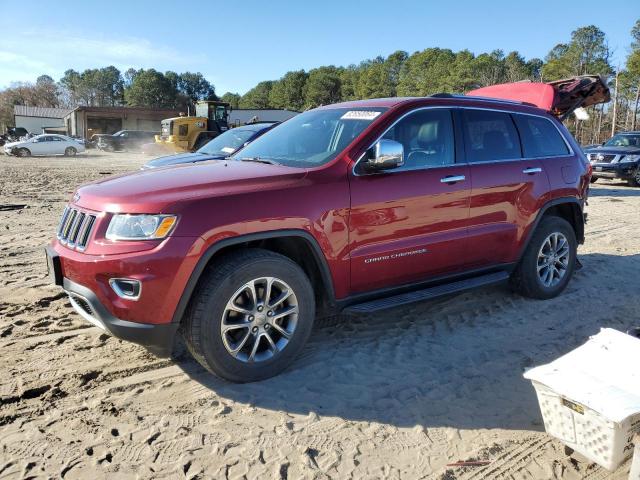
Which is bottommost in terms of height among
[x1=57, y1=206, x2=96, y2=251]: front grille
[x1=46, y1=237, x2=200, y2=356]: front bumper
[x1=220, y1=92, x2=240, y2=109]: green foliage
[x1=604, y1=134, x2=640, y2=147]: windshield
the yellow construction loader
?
[x1=46, y1=237, x2=200, y2=356]: front bumper

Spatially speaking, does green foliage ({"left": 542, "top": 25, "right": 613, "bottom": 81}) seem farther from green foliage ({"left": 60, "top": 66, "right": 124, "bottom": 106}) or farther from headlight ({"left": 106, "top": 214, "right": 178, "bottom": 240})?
green foliage ({"left": 60, "top": 66, "right": 124, "bottom": 106})

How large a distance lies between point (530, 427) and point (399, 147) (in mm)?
1989

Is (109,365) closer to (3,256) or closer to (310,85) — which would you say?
(3,256)

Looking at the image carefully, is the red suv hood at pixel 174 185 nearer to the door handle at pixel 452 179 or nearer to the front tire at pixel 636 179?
the door handle at pixel 452 179

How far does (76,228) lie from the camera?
11.0 feet

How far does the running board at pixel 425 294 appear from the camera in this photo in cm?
373

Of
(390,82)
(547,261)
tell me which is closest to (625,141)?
(547,261)

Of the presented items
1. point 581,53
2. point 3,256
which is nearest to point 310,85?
point 581,53

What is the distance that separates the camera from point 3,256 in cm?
629

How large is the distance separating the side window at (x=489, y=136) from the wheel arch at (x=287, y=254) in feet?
5.66

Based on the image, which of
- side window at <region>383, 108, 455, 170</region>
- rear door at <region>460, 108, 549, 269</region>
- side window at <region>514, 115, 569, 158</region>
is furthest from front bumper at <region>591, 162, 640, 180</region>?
side window at <region>383, 108, 455, 170</region>

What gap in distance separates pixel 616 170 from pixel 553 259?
12907 mm

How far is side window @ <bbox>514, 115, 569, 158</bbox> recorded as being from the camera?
4.91m

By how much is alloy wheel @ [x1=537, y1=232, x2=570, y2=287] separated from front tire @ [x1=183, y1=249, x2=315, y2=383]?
8.79 ft
